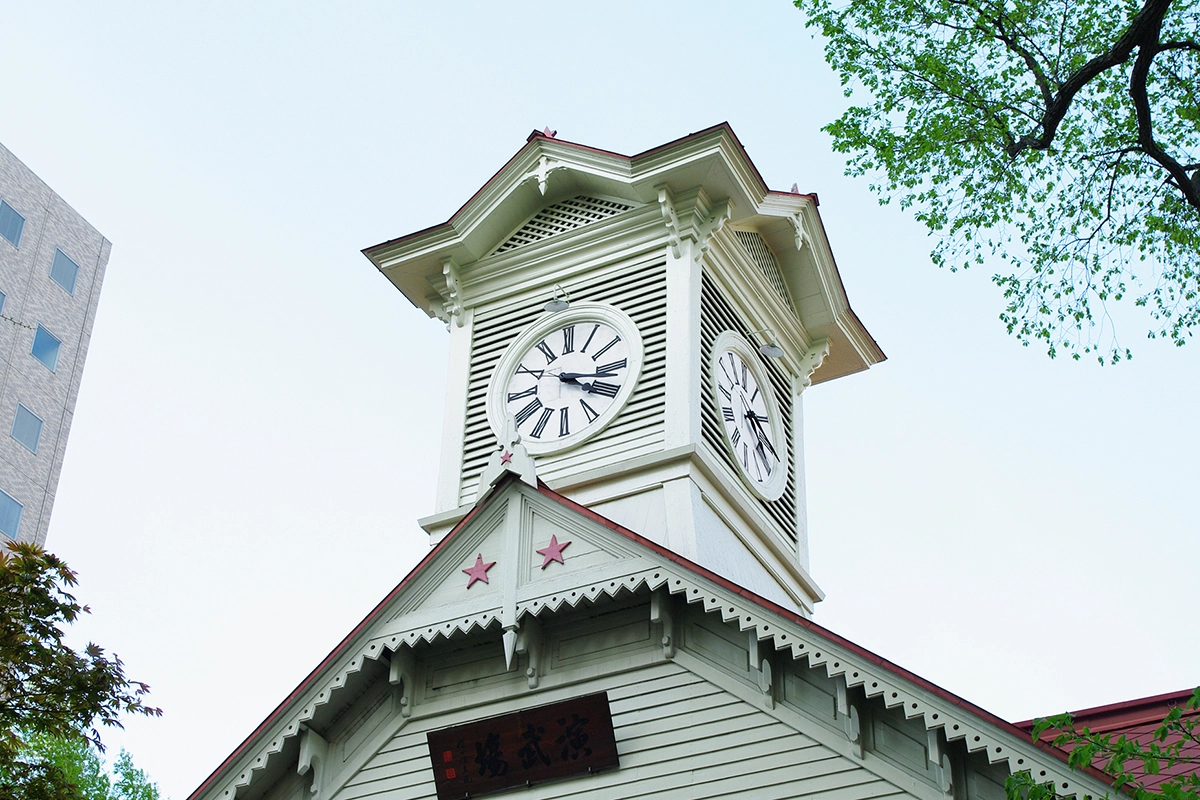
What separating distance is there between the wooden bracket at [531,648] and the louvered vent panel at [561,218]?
705cm

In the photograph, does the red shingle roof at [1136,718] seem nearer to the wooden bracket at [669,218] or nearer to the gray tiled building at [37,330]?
the wooden bracket at [669,218]

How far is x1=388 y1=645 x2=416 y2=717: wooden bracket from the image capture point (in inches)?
620

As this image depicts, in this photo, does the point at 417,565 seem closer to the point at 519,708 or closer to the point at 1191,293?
the point at 519,708

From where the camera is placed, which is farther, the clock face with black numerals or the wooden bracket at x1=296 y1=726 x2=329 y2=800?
the clock face with black numerals

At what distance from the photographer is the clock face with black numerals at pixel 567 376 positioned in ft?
62.8

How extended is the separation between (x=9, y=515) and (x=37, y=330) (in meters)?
8.40

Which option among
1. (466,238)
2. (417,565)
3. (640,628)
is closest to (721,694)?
(640,628)

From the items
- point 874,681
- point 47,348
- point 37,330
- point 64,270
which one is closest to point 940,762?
point 874,681

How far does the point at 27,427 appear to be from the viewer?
186ft

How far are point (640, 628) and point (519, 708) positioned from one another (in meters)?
1.38

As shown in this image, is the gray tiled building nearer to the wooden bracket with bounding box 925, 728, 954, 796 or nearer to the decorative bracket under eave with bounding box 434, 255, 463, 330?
the decorative bracket under eave with bounding box 434, 255, 463, 330

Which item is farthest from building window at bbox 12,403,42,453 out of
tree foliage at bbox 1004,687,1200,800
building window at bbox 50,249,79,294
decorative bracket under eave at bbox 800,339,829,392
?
tree foliage at bbox 1004,687,1200,800

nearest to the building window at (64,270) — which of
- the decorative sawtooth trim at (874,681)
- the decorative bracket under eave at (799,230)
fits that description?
the decorative bracket under eave at (799,230)

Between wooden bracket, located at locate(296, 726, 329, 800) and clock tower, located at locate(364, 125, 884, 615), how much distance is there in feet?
12.3
